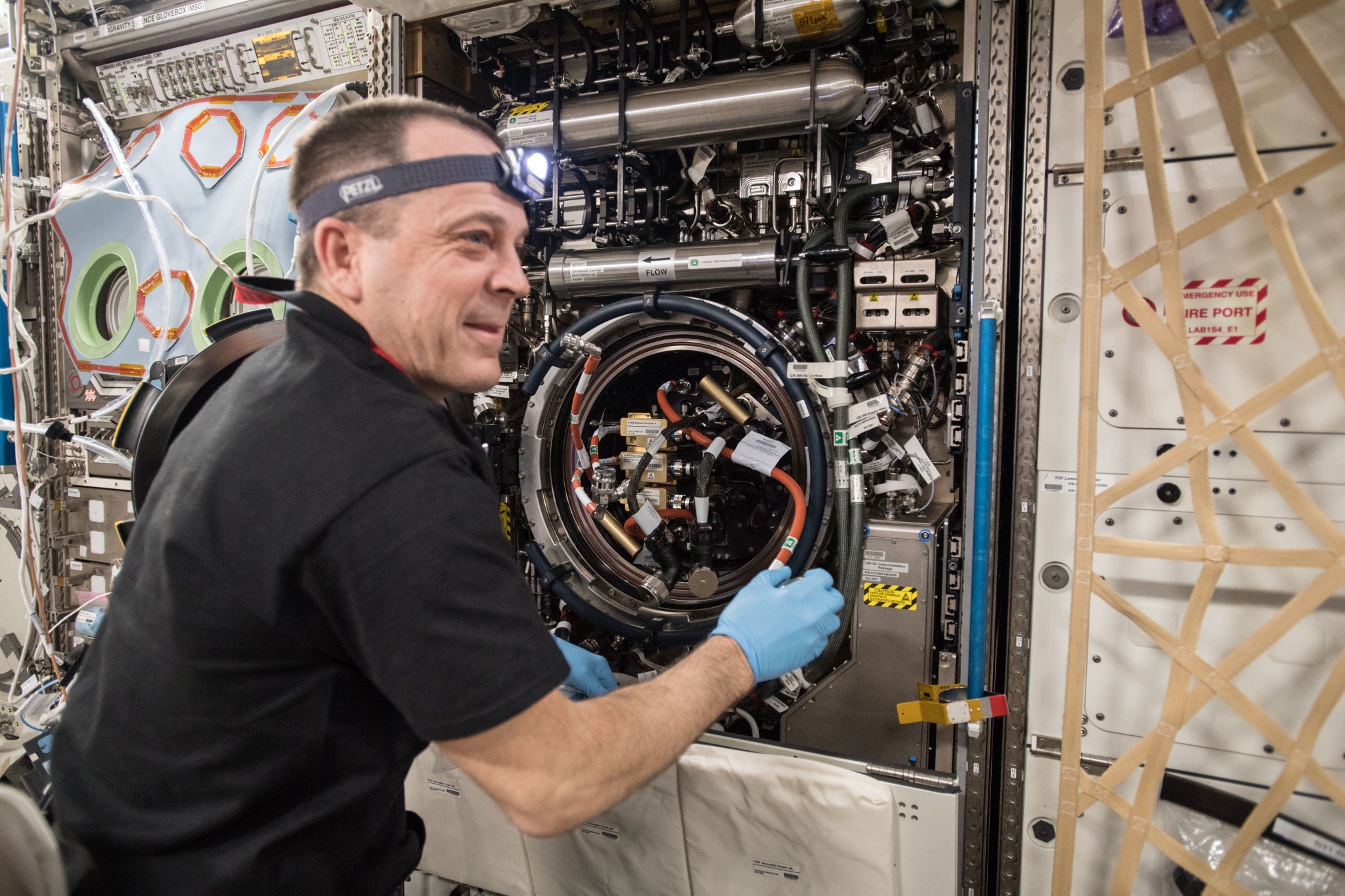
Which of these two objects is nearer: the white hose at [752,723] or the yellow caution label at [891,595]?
the yellow caution label at [891,595]

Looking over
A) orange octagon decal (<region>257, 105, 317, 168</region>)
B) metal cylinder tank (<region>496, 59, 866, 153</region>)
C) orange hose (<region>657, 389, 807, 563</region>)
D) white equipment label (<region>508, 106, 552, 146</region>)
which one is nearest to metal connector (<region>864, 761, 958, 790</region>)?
orange hose (<region>657, 389, 807, 563</region>)

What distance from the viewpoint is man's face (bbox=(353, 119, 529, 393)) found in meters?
1.31

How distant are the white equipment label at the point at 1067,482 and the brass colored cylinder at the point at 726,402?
1.20 meters

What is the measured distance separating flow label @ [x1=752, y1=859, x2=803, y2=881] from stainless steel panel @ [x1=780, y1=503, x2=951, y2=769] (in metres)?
0.38

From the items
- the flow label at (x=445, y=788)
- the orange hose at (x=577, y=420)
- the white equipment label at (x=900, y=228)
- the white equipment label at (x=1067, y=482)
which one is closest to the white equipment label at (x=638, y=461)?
the orange hose at (x=577, y=420)

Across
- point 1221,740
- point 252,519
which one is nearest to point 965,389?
point 1221,740

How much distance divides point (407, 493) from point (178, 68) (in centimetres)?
392

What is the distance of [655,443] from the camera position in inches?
118

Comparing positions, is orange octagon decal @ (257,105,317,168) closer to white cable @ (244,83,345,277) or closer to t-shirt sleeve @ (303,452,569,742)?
white cable @ (244,83,345,277)

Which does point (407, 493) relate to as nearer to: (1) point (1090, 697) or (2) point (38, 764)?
(1) point (1090, 697)

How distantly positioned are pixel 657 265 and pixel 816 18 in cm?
95

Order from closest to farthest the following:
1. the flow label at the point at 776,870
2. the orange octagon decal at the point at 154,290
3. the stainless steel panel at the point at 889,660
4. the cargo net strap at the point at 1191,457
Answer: the cargo net strap at the point at 1191,457
the flow label at the point at 776,870
the stainless steel panel at the point at 889,660
the orange octagon decal at the point at 154,290

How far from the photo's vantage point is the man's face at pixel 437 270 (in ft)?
4.31

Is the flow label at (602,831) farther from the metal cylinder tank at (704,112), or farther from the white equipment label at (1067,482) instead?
the metal cylinder tank at (704,112)
